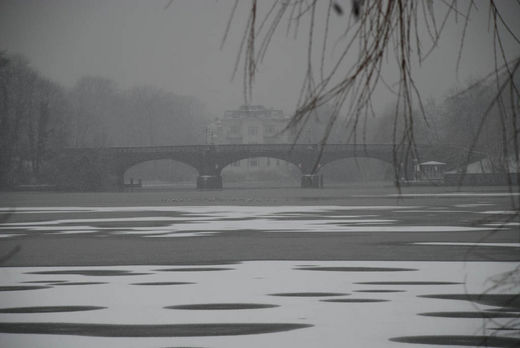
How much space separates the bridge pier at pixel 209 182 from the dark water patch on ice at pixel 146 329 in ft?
266

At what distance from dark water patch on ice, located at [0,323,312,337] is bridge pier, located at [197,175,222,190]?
8094cm

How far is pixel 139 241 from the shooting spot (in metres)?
17.9

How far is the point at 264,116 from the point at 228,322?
148m

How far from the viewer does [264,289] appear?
31.7ft

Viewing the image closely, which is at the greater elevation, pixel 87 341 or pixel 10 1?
pixel 10 1

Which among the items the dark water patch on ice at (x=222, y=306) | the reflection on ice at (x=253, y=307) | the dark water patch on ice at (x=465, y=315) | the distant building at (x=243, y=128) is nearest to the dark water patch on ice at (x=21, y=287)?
the reflection on ice at (x=253, y=307)

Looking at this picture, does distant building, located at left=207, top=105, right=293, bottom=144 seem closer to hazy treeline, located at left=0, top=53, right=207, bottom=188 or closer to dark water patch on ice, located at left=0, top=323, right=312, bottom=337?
hazy treeline, located at left=0, top=53, right=207, bottom=188

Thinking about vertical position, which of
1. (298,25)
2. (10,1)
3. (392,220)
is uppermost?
(10,1)

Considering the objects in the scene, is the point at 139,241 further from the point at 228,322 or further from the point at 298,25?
the point at 298,25

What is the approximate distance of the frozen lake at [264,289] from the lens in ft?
21.4

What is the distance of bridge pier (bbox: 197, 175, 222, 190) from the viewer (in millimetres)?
89125

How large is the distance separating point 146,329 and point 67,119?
77.2 m

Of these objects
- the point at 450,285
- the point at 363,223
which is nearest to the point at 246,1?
the point at 450,285

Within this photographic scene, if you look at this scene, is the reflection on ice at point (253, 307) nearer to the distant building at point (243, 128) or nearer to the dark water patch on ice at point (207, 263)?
the dark water patch on ice at point (207, 263)
